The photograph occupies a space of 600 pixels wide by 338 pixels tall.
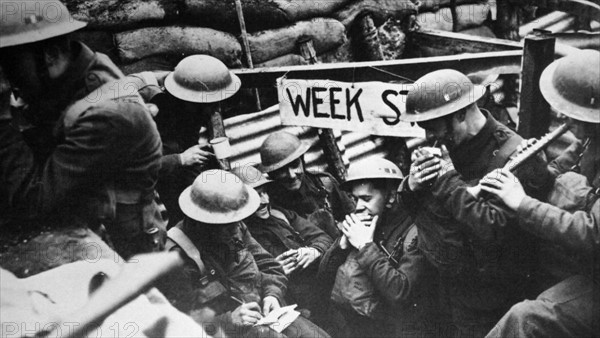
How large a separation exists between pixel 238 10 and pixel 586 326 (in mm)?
3217

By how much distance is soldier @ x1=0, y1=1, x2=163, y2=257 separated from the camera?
2168 mm

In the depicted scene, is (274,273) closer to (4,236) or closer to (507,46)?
(4,236)

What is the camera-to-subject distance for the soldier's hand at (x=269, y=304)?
3018 millimetres

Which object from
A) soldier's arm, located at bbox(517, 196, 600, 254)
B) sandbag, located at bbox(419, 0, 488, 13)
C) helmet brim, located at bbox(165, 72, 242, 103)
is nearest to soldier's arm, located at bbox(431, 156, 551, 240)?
soldier's arm, located at bbox(517, 196, 600, 254)

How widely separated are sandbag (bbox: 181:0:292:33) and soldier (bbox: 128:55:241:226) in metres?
0.77

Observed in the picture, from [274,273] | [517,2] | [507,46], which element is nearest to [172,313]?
[274,273]

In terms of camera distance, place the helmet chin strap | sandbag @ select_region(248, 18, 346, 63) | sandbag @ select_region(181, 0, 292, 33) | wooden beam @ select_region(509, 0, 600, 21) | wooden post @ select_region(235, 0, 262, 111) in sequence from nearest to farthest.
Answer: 1. the helmet chin strap
2. sandbag @ select_region(181, 0, 292, 33)
3. wooden post @ select_region(235, 0, 262, 111)
4. sandbag @ select_region(248, 18, 346, 63)
5. wooden beam @ select_region(509, 0, 600, 21)

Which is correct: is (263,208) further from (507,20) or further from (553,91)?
(507,20)

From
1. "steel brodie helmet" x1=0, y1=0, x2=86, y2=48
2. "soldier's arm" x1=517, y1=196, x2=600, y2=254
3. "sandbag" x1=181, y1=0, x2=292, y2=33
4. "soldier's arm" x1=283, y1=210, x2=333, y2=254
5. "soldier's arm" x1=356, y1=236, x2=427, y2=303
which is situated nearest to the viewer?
"steel brodie helmet" x1=0, y1=0, x2=86, y2=48

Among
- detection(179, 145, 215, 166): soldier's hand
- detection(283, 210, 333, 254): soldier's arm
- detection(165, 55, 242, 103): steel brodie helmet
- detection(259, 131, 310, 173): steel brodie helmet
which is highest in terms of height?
detection(165, 55, 242, 103): steel brodie helmet

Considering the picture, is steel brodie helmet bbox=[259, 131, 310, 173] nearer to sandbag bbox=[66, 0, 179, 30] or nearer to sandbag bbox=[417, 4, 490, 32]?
sandbag bbox=[66, 0, 179, 30]

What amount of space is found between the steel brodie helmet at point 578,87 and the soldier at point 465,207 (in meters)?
0.30

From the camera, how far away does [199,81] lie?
3.34m

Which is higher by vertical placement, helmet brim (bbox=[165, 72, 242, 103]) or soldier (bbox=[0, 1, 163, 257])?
soldier (bbox=[0, 1, 163, 257])
